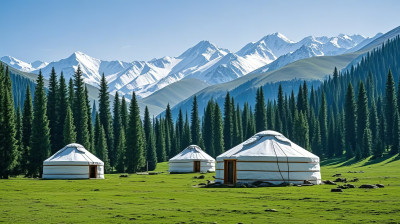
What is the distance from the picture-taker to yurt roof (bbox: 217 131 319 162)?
132 feet

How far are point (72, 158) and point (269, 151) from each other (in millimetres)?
24249

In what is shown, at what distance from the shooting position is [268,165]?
40.2 meters

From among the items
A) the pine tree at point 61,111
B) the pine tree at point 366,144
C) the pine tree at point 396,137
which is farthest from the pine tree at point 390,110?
the pine tree at point 61,111

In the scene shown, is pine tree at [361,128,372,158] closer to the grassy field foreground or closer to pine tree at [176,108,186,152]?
pine tree at [176,108,186,152]

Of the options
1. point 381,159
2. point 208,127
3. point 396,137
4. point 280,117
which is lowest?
point 381,159

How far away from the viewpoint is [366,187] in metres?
35.0

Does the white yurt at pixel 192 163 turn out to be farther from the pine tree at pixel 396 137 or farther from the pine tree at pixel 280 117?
the pine tree at pixel 280 117

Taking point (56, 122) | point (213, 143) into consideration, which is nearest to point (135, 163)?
point (56, 122)

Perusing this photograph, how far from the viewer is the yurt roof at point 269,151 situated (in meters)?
40.3

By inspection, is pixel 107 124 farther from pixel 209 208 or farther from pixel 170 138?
pixel 209 208

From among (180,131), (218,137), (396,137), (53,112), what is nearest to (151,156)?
(218,137)

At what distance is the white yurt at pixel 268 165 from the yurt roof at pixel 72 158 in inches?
784

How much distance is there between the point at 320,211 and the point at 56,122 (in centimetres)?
6344

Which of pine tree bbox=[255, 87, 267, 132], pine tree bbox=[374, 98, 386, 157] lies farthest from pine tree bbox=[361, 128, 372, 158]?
pine tree bbox=[255, 87, 267, 132]
